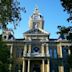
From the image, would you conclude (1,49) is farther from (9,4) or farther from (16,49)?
(16,49)

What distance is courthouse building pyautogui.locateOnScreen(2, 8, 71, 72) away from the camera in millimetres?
40531

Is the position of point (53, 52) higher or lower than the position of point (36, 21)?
lower

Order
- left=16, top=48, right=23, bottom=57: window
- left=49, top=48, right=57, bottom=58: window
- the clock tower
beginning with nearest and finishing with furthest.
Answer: left=49, top=48, right=57, bottom=58: window → left=16, top=48, right=23, bottom=57: window → the clock tower

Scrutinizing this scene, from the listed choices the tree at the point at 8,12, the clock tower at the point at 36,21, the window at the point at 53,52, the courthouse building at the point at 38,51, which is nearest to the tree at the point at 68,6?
the tree at the point at 8,12

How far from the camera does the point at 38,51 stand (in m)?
42.2

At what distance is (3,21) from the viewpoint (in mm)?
15812

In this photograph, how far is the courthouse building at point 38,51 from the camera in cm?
4053

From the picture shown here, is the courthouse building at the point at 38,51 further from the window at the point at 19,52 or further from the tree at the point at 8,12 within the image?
the tree at the point at 8,12

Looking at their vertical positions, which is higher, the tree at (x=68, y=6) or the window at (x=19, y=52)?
the tree at (x=68, y=6)

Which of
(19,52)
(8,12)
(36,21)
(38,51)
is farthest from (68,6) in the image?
(36,21)

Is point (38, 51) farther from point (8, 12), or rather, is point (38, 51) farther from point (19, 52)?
point (8, 12)

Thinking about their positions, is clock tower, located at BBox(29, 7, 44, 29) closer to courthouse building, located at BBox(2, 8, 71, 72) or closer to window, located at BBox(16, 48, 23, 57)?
courthouse building, located at BBox(2, 8, 71, 72)

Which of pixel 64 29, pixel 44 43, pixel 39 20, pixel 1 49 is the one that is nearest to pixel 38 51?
pixel 44 43

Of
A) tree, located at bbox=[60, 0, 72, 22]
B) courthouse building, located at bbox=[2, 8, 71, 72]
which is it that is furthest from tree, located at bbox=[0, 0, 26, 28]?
courthouse building, located at bbox=[2, 8, 71, 72]
